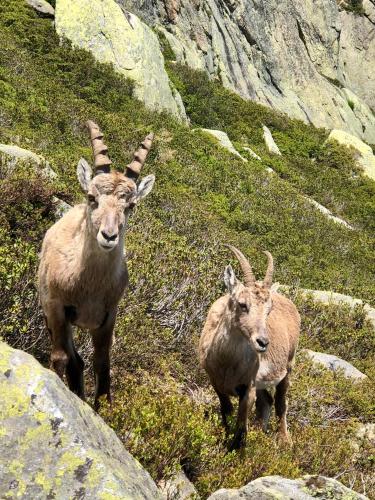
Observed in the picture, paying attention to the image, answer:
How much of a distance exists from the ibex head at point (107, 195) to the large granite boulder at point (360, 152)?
98.6 ft

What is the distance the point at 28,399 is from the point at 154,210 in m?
11.9

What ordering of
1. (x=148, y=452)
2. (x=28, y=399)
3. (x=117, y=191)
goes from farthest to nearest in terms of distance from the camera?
(x=117, y=191) → (x=148, y=452) → (x=28, y=399)

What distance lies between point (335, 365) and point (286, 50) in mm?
43411

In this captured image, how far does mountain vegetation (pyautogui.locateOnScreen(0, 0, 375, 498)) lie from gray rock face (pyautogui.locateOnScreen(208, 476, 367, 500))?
86cm

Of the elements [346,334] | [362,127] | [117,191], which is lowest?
[362,127]

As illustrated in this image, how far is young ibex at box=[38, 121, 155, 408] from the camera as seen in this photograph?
Result: 525 centimetres

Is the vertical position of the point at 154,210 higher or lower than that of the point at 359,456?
lower

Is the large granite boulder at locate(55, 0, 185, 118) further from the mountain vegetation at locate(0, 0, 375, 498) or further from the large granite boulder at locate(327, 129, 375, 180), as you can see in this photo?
the large granite boulder at locate(327, 129, 375, 180)

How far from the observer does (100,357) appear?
558 centimetres

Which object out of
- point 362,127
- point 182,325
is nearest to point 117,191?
point 182,325

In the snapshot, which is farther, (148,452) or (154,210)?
(154,210)

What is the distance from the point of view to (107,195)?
531cm

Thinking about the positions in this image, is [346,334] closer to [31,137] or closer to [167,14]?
[31,137]

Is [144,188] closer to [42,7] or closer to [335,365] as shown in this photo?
[335,365]
